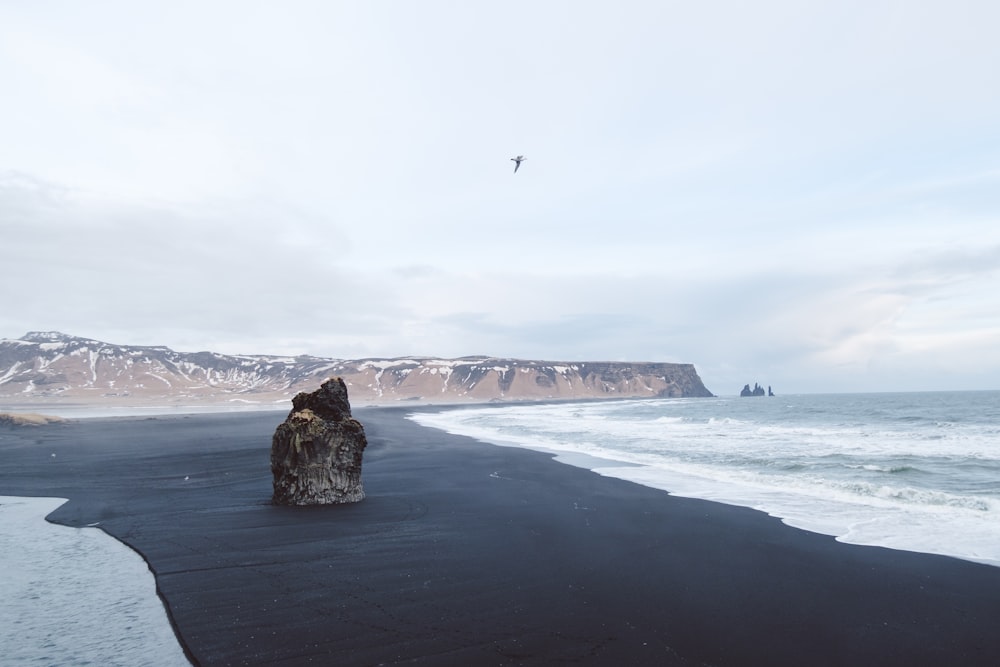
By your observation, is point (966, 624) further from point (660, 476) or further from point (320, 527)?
point (660, 476)

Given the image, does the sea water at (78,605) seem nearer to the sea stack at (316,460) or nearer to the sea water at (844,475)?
the sea stack at (316,460)

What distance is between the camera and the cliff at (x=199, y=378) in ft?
415

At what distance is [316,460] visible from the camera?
41.8 ft

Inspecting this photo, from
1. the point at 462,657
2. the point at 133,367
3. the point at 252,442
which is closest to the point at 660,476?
the point at 462,657

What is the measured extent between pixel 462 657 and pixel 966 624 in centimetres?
598

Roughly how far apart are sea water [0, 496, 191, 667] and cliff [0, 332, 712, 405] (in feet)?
358

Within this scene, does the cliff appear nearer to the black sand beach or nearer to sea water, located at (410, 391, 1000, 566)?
sea water, located at (410, 391, 1000, 566)

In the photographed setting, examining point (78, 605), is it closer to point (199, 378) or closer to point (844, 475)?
point (844, 475)

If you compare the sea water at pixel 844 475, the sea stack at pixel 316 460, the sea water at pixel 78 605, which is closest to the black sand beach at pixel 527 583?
the sea water at pixel 78 605

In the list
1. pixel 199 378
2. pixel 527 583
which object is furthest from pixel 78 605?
pixel 199 378

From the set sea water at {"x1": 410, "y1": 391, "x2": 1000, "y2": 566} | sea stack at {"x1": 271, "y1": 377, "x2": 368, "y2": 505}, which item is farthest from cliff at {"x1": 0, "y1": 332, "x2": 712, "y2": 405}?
sea stack at {"x1": 271, "y1": 377, "x2": 368, "y2": 505}

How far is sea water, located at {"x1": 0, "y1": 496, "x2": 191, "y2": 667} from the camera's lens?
5078 mm

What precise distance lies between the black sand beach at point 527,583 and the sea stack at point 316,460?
0.59 meters

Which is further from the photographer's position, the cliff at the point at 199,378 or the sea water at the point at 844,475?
the cliff at the point at 199,378
